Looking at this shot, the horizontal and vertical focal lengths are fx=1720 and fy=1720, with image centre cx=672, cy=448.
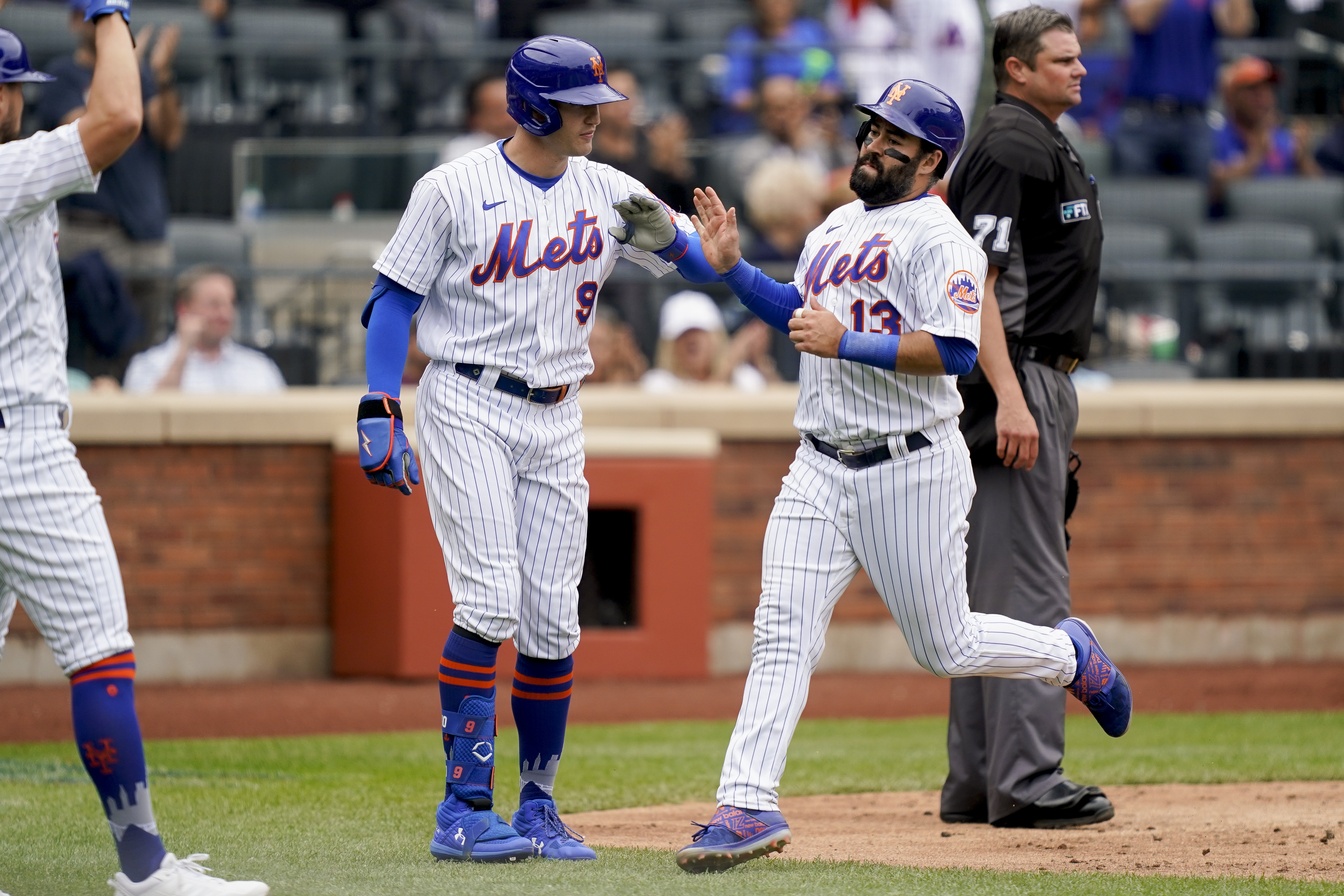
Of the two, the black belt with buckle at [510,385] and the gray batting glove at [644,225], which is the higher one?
the gray batting glove at [644,225]

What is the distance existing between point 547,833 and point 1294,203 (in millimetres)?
9355

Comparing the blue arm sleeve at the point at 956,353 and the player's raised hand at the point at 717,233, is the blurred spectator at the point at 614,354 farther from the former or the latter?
the blue arm sleeve at the point at 956,353

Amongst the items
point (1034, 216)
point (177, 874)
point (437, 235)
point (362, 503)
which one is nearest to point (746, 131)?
point (362, 503)

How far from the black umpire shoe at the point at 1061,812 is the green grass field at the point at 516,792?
929 millimetres

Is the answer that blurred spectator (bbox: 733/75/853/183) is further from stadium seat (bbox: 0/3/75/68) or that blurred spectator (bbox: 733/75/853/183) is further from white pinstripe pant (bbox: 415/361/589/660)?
white pinstripe pant (bbox: 415/361/589/660)

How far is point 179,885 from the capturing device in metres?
3.60

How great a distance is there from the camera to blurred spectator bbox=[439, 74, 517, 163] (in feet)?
33.9

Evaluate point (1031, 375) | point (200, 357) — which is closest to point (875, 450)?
point (1031, 375)

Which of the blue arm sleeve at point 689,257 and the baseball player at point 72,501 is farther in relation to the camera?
the blue arm sleeve at point 689,257

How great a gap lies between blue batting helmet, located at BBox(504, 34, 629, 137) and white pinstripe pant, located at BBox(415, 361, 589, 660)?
67 cm

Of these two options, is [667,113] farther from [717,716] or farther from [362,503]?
[717,716]

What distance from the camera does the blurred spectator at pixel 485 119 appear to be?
10.3 metres

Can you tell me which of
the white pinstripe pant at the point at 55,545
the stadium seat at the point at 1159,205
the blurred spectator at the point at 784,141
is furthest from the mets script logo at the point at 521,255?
the stadium seat at the point at 1159,205

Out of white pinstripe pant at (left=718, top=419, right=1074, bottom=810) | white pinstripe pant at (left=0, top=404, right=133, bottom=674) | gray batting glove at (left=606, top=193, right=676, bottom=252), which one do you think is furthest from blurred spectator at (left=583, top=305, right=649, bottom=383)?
white pinstripe pant at (left=0, top=404, right=133, bottom=674)
